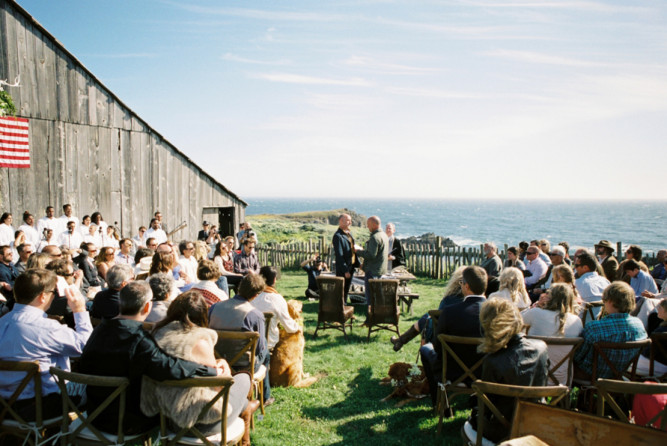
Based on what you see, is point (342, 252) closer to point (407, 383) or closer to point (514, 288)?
point (407, 383)

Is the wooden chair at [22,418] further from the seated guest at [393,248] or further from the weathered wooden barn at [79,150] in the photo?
the weathered wooden barn at [79,150]

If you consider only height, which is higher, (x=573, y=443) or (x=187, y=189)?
(x=187, y=189)

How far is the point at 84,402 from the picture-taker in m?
3.78

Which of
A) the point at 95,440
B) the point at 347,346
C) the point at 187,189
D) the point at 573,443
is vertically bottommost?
the point at 347,346

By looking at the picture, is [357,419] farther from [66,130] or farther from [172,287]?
[66,130]

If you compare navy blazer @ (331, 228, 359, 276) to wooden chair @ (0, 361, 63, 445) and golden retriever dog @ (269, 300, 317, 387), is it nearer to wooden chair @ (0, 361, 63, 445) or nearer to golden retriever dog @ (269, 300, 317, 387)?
golden retriever dog @ (269, 300, 317, 387)

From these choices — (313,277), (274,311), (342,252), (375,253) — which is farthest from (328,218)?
(274,311)

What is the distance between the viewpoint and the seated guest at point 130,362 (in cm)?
310

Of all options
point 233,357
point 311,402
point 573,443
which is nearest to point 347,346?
point 311,402

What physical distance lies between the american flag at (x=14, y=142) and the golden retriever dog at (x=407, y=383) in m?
10.5

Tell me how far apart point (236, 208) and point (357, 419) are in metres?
13.1

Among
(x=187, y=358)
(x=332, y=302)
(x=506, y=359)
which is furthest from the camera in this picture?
(x=332, y=302)

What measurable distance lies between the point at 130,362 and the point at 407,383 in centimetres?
351

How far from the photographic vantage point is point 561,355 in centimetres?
454
